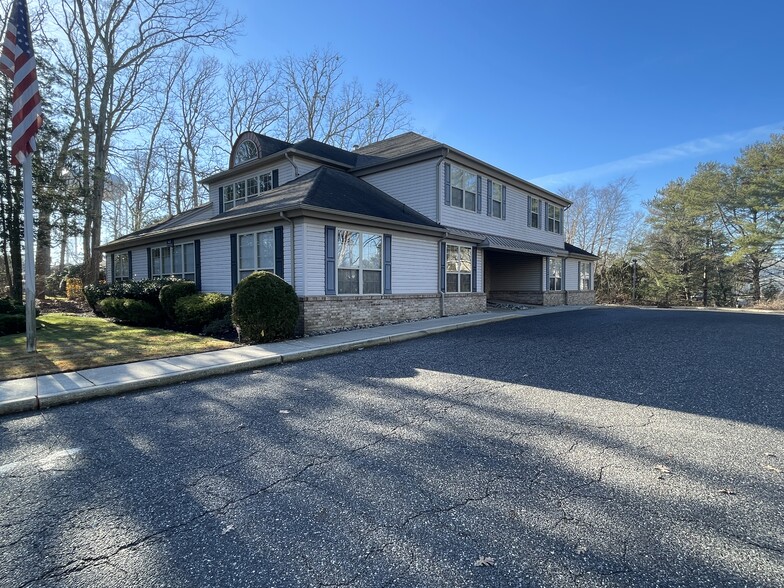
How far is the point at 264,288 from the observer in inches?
364

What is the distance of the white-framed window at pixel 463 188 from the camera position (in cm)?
1522

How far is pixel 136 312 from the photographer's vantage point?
13.0 m

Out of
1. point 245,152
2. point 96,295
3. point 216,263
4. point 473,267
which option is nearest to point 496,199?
point 473,267

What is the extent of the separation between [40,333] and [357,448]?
37.2 ft

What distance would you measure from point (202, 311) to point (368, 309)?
4.48 m

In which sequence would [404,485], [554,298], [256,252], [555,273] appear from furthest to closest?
1. [555,273]
2. [554,298]
3. [256,252]
4. [404,485]

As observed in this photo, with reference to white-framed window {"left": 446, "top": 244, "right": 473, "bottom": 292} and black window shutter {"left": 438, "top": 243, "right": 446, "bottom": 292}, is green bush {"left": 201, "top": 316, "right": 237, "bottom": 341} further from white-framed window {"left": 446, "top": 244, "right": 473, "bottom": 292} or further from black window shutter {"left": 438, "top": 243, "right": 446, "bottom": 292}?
white-framed window {"left": 446, "top": 244, "right": 473, "bottom": 292}

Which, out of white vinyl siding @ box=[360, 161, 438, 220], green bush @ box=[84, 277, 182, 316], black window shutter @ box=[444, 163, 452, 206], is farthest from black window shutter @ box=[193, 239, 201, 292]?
black window shutter @ box=[444, 163, 452, 206]

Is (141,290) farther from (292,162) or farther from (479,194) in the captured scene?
(479,194)

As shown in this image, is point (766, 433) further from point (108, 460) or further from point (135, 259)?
point (135, 259)

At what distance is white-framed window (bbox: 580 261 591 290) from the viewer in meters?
25.2

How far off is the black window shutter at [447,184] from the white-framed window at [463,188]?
20cm

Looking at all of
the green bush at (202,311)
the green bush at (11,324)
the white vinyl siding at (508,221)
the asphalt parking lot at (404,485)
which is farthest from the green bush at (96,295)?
the asphalt parking lot at (404,485)

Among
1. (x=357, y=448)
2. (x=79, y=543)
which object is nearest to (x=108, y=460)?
(x=79, y=543)
